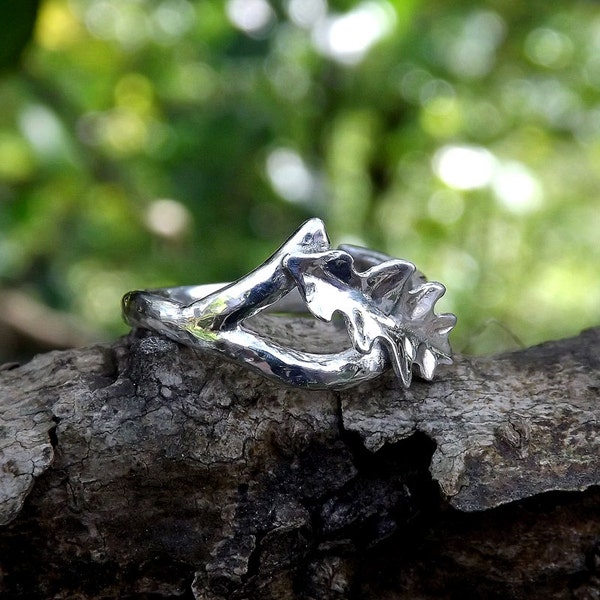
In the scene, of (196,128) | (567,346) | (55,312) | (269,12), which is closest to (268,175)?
(196,128)

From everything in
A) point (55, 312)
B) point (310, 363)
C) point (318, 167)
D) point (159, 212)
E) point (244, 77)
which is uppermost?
point (244, 77)

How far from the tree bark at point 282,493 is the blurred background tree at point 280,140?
43.8 inches

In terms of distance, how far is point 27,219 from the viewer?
7.33ft

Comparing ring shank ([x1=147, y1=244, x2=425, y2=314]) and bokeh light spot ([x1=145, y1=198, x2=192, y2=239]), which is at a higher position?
bokeh light spot ([x1=145, y1=198, x2=192, y2=239])

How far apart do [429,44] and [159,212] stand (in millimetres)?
1056

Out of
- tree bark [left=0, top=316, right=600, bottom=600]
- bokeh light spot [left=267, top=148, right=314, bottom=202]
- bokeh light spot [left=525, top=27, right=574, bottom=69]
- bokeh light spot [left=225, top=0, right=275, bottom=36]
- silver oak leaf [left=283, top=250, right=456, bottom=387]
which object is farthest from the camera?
bokeh light spot [left=525, top=27, right=574, bottom=69]

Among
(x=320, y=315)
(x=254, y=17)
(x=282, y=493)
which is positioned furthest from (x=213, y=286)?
(x=254, y=17)

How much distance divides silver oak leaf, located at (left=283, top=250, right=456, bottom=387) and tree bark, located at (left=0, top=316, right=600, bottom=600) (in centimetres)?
7

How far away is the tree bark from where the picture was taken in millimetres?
846

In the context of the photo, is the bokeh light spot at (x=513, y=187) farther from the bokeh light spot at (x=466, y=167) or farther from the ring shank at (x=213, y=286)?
the ring shank at (x=213, y=286)

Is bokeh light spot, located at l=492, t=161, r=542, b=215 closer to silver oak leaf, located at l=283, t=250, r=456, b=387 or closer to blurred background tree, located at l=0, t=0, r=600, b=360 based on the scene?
blurred background tree, located at l=0, t=0, r=600, b=360

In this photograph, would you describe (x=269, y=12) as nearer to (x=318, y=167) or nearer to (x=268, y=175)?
(x=268, y=175)

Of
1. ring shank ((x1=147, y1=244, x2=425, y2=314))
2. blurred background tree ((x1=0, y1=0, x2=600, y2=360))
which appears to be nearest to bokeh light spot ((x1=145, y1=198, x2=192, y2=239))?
blurred background tree ((x1=0, y1=0, x2=600, y2=360))

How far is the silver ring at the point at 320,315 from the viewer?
898 mm
